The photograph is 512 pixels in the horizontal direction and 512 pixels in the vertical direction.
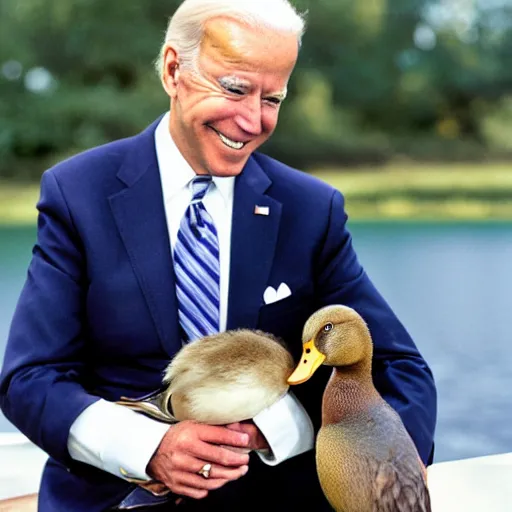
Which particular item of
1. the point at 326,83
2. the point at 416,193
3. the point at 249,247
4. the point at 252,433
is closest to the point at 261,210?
the point at 249,247

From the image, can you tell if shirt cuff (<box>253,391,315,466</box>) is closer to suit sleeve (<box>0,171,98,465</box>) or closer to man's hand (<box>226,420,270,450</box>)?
man's hand (<box>226,420,270,450</box>)

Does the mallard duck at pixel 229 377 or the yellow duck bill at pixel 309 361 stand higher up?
the yellow duck bill at pixel 309 361

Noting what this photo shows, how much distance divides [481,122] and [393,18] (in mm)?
468

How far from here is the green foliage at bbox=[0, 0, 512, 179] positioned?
3.33 m

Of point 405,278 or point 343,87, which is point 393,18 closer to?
point 343,87

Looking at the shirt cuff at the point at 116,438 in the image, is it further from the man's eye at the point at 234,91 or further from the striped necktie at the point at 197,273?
the man's eye at the point at 234,91

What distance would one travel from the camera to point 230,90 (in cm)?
101

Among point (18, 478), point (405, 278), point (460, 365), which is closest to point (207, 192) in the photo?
point (18, 478)

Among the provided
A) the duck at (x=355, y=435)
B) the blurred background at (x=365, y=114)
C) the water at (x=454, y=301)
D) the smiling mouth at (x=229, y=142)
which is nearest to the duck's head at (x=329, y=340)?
the duck at (x=355, y=435)

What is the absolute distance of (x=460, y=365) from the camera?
326cm

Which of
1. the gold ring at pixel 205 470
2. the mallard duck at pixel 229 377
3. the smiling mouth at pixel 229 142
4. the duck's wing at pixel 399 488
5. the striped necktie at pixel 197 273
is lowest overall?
the gold ring at pixel 205 470

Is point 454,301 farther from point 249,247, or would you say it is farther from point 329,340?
point 329,340

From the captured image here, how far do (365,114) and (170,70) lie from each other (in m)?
2.48

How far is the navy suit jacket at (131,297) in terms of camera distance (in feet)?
3.49
